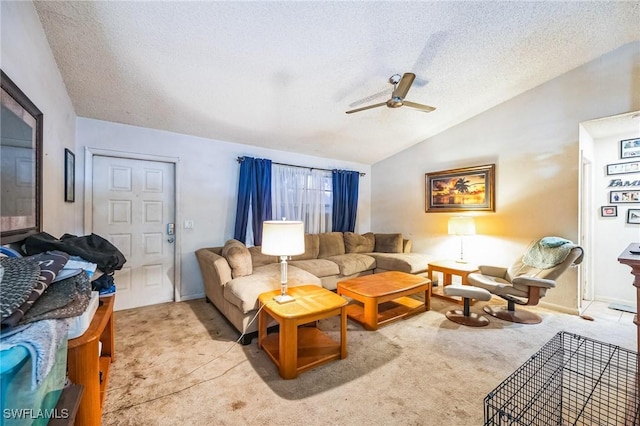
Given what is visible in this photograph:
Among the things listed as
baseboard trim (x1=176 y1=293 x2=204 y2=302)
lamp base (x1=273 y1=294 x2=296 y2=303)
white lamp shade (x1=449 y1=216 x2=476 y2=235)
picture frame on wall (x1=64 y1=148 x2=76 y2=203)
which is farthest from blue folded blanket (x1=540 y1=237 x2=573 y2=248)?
picture frame on wall (x1=64 y1=148 x2=76 y2=203)

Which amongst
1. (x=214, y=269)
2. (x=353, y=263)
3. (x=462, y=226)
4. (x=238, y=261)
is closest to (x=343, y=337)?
(x=238, y=261)

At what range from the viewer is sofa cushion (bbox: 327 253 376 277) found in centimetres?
391

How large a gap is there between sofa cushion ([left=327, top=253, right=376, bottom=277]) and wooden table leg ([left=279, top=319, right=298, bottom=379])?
2.08 meters

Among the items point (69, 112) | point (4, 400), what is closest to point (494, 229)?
point (4, 400)

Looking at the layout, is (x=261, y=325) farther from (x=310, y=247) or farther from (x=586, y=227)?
(x=586, y=227)

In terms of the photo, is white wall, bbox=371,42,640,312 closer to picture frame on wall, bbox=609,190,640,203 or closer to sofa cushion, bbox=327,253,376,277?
picture frame on wall, bbox=609,190,640,203

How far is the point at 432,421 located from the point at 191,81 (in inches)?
129

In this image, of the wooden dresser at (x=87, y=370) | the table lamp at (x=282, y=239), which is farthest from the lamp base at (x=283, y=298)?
the wooden dresser at (x=87, y=370)

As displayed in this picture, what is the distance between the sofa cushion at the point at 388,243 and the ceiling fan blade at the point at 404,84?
276 centimetres

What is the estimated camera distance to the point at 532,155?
11.1 feet

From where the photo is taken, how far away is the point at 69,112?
253cm

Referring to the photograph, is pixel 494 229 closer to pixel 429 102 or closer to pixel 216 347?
pixel 429 102

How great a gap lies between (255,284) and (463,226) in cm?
296

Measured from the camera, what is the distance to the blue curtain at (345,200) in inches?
191
